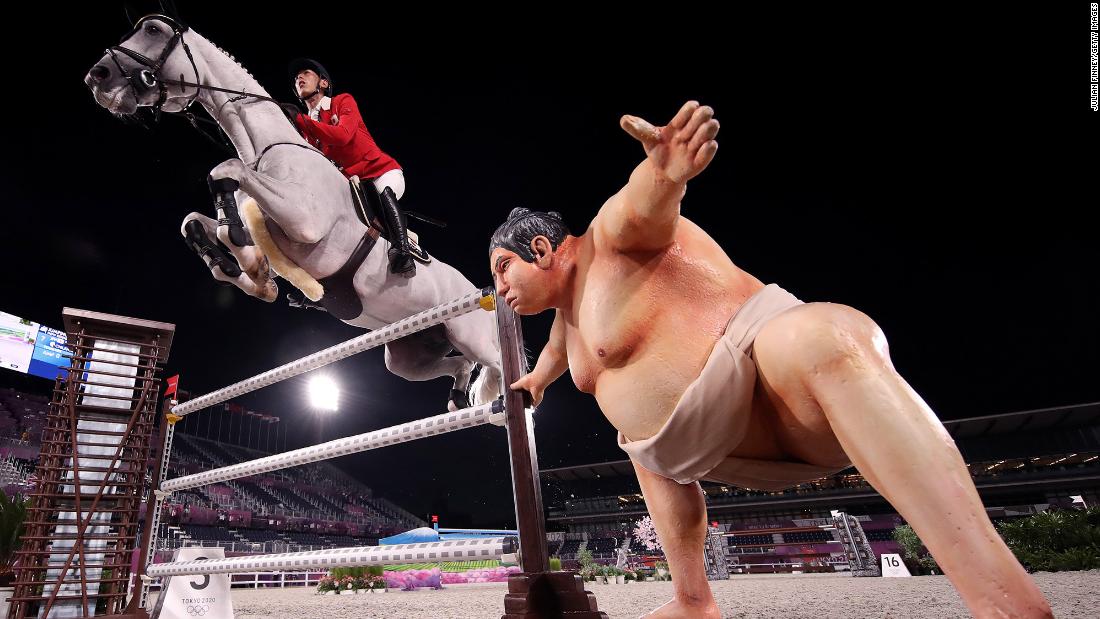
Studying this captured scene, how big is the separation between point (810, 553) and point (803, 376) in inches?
476

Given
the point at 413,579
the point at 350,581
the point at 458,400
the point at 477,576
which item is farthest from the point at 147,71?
the point at 477,576

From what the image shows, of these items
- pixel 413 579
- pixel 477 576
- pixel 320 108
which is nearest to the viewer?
pixel 320 108

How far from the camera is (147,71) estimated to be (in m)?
2.10

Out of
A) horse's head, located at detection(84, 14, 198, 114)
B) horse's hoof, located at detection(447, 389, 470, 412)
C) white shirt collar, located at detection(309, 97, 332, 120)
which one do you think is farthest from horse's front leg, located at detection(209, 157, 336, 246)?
horse's hoof, located at detection(447, 389, 470, 412)

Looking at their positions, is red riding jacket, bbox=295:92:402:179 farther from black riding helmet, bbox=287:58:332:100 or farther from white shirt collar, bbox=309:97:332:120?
black riding helmet, bbox=287:58:332:100

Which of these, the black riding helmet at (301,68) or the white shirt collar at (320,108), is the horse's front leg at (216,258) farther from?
the black riding helmet at (301,68)

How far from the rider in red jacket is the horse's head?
0.47 meters

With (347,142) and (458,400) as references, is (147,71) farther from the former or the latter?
(458,400)

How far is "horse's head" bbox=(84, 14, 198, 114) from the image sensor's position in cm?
208

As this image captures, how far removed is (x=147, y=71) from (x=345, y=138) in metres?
0.79

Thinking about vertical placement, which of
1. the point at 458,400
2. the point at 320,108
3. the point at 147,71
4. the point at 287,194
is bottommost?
the point at 458,400

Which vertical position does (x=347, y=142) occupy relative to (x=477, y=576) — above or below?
above

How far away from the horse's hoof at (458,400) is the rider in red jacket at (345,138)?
671 millimetres

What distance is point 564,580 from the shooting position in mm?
1089
